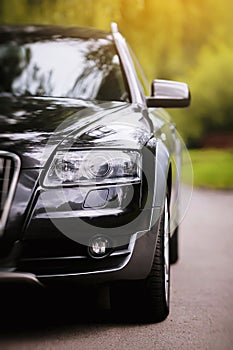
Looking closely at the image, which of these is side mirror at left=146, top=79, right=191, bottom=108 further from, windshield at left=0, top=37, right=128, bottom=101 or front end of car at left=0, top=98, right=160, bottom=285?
front end of car at left=0, top=98, right=160, bottom=285

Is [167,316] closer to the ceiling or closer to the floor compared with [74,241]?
closer to the floor

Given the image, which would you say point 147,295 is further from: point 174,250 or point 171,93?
point 174,250

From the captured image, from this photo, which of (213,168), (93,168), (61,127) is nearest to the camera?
(93,168)

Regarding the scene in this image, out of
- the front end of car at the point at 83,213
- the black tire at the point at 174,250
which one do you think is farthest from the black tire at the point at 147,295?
the black tire at the point at 174,250

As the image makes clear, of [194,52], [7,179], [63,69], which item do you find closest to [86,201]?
[7,179]

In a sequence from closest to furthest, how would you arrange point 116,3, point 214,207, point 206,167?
point 214,207 < point 116,3 < point 206,167

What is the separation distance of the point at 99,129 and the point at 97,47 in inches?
65.6

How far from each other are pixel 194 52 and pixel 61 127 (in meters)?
19.7

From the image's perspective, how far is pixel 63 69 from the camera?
21.0 ft

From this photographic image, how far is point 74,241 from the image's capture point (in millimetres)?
4617

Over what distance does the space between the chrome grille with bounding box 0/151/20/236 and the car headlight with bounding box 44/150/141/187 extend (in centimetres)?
15

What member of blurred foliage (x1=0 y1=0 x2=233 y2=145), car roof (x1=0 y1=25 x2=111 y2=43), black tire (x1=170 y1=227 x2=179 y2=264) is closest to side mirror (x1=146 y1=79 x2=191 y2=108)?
car roof (x1=0 y1=25 x2=111 y2=43)

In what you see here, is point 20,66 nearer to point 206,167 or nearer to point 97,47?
point 97,47

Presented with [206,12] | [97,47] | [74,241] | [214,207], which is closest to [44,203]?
[74,241]
